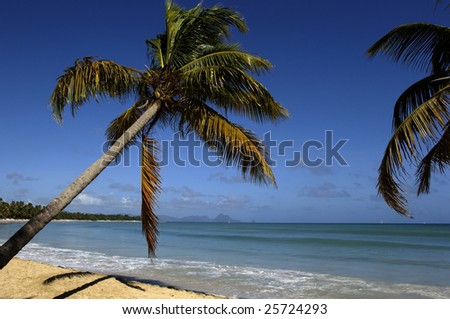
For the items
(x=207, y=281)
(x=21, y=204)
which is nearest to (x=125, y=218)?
(x=21, y=204)

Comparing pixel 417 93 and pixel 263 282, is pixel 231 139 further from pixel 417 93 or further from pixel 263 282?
pixel 263 282

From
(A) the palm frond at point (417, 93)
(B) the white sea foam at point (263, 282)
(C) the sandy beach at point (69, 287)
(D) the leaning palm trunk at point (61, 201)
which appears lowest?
(B) the white sea foam at point (263, 282)

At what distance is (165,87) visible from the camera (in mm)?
7074

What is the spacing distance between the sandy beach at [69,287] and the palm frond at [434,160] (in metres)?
5.34

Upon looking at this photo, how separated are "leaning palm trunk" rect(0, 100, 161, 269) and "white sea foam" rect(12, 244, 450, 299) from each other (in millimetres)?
5612

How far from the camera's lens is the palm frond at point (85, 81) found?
6508mm

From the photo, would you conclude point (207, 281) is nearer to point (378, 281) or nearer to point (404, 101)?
point (378, 281)

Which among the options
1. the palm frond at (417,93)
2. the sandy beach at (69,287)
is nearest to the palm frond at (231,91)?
the palm frond at (417,93)

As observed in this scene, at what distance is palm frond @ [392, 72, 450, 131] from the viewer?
6.80 meters

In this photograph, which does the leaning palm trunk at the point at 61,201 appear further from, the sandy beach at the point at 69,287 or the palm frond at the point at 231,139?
the sandy beach at the point at 69,287

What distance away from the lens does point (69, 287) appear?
888 centimetres

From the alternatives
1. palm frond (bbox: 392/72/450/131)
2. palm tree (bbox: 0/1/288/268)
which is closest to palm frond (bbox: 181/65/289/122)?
palm tree (bbox: 0/1/288/268)

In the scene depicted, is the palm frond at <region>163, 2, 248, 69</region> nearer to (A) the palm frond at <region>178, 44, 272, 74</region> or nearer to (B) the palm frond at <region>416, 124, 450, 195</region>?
(A) the palm frond at <region>178, 44, 272, 74</region>
